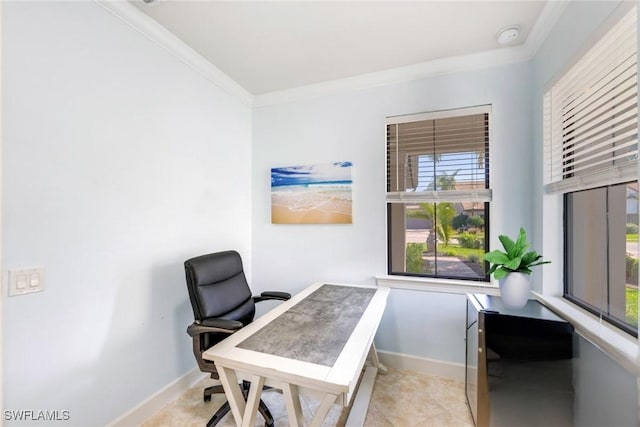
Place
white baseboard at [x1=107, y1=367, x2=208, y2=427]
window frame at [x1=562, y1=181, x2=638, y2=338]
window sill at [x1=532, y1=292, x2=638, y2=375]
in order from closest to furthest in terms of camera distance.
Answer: window sill at [x1=532, y1=292, x2=638, y2=375]
window frame at [x1=562, y1=181, x2=638, y2=338]
white baseboard at [x1=107, y1=367, x2=208, y2=427]

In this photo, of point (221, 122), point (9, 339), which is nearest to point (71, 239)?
point (9, 339)

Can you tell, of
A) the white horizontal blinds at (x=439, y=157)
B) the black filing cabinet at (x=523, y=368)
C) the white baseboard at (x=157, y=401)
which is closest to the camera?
the black filing cabinet at (x=523, y=368)

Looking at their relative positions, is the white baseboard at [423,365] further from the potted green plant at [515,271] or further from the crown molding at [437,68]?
the crown molding at [437,68]

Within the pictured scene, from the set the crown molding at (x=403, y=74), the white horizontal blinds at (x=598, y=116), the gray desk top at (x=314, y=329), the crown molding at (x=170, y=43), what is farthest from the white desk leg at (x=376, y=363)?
the crown molding at (x=170, y=43)

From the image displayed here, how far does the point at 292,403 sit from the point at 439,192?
6.12 ft

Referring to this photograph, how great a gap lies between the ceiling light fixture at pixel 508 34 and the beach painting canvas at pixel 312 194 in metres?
1.44

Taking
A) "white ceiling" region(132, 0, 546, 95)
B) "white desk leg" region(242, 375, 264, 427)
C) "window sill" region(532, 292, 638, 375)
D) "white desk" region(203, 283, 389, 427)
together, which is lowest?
"white desk leg" region(242, 375, 264, 427)

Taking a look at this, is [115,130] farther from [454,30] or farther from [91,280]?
[454,30]

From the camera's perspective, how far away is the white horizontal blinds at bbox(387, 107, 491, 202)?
7.11 ft

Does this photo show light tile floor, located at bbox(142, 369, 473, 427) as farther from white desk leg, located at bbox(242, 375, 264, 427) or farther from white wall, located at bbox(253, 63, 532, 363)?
white desk leg, located at bbox(242, 375, 264, 427)

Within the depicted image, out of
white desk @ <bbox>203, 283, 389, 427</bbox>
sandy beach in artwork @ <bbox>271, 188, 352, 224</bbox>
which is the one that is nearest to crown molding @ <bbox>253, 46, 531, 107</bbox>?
sandy beach in artwork @ <bbox>271, 188, 352, 224</bbox>

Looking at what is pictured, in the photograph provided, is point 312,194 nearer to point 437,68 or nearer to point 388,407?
point 437,68

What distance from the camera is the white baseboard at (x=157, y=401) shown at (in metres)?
1.62

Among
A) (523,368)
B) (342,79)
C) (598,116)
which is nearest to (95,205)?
(342,79)
